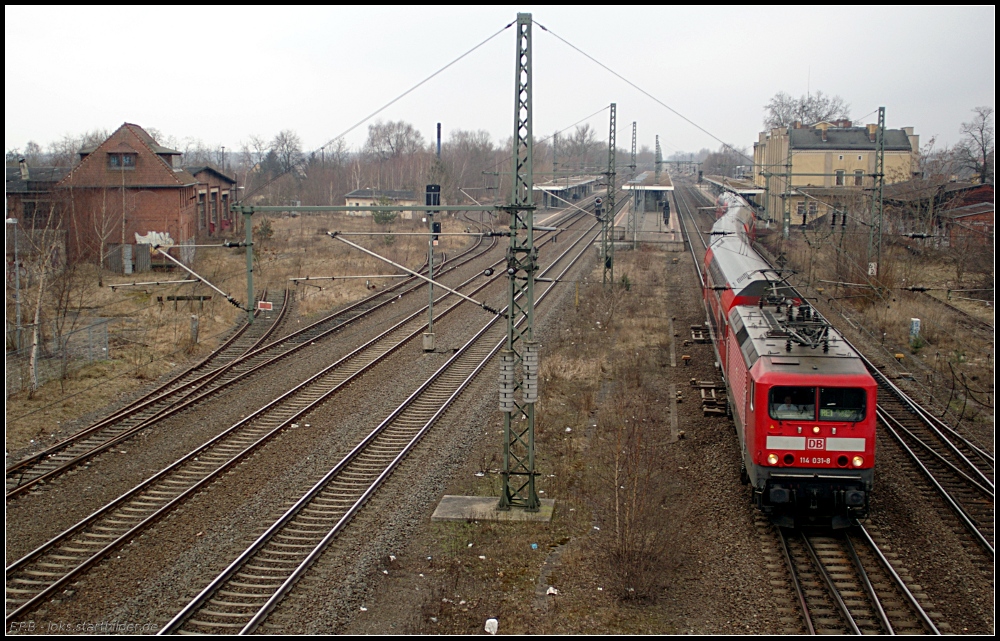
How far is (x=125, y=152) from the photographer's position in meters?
38.3

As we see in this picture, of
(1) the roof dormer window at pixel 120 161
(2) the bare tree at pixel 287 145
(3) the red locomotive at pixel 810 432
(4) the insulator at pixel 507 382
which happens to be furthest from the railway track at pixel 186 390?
(2) the bare tree at pixel 287 145

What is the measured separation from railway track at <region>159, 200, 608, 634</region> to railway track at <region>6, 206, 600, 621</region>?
185cm

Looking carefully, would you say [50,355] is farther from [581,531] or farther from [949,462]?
[949,462]

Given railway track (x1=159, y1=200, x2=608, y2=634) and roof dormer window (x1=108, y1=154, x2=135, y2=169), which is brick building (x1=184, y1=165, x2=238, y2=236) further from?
railway track (x1=159, y1=200, x2=608, y2=634)

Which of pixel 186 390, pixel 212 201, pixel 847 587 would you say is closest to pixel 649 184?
pixel 212 201

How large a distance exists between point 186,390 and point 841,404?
48.0 feet

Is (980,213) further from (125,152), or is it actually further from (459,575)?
(125,152)

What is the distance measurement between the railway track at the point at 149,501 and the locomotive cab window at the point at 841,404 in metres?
9.71

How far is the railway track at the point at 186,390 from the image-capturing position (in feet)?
47.4

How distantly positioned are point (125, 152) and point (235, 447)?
27596mm

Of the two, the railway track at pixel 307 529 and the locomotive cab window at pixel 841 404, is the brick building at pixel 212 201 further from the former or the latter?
the locomotive cab window at pixel 841 404

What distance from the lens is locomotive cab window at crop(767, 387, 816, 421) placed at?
1155 cm

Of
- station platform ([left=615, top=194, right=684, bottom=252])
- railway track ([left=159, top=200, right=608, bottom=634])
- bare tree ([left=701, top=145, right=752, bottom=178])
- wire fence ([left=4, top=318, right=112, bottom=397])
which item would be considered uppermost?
bare tree ([left=701, top=145, right=752, bottom=178])

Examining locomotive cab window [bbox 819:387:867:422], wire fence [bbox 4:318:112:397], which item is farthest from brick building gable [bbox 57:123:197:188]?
locomotive cab window [bbox 819:387:867:422]
